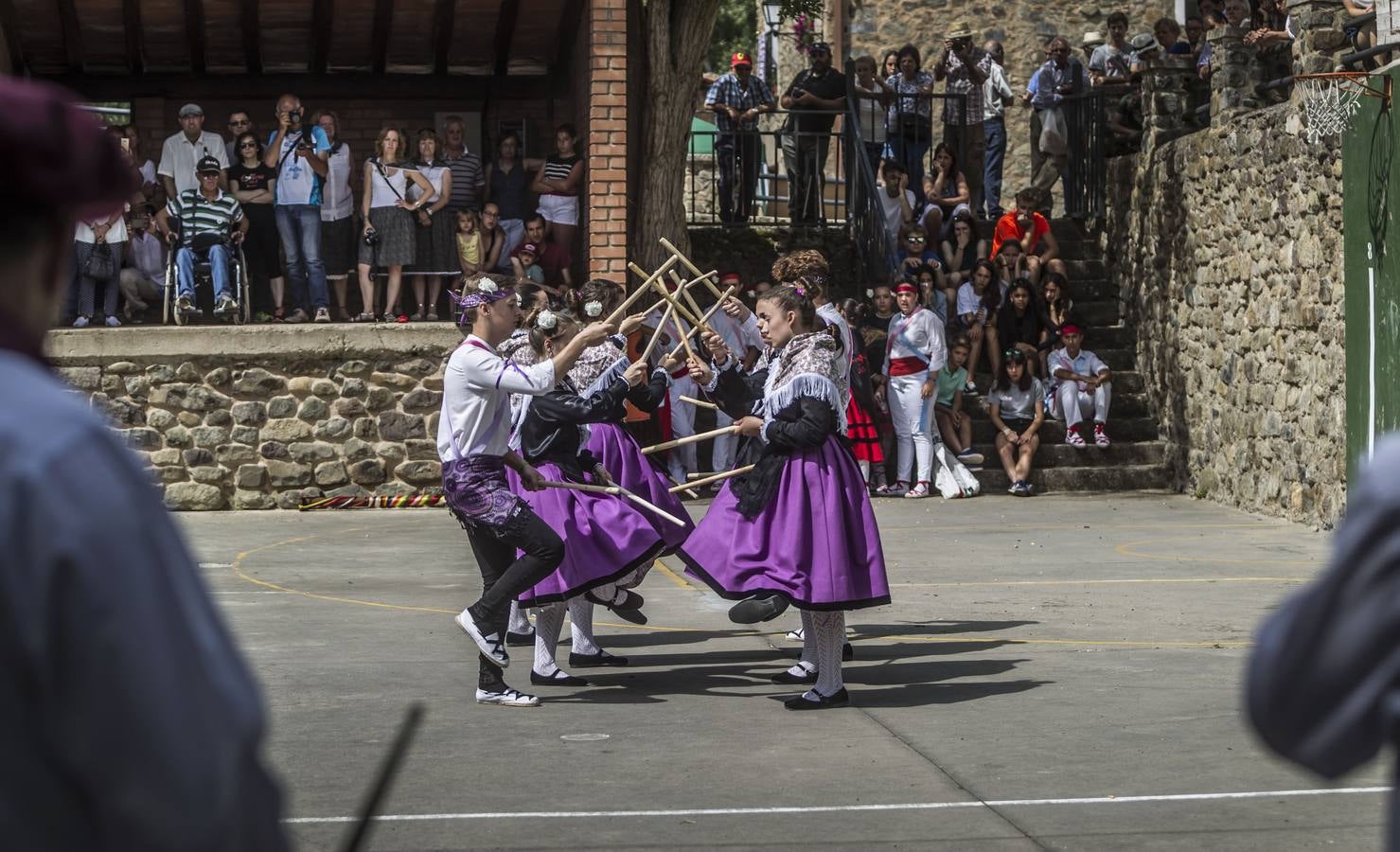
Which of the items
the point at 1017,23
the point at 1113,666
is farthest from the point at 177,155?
the point at 1017,23

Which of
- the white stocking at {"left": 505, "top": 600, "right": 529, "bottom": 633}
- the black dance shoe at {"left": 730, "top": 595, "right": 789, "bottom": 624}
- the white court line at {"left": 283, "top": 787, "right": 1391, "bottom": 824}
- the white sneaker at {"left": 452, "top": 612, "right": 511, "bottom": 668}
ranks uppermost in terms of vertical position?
the black dance shoe at {"left": 730, "top": 595, "right": 789, "bottom": 624}

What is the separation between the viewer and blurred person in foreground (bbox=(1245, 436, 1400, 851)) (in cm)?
190

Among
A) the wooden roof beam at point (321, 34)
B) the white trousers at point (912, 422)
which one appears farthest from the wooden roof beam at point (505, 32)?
the white trousers at point (912, 422)

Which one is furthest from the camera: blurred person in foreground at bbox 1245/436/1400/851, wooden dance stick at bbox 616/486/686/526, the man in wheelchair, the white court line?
the man in wheelchair

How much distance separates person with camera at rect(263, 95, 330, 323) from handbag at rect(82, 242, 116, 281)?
150cm

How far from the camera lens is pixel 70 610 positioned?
159cm

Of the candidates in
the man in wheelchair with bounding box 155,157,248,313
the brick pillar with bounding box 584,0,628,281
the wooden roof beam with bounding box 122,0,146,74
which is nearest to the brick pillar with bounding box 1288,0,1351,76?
the brick pillar with bounding box 584,0,628,281

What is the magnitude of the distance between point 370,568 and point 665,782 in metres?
6.27

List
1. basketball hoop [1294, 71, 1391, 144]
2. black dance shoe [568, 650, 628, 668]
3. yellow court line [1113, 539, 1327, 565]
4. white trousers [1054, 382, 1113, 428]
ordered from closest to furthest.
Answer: black dance shoe [568, 650, 628, 668]
yellow court line [1113, 539, 1327, 565]
basketball hoop [1294, 71, 1391, 144]
white trousers [1054, 382, 1113, 428]

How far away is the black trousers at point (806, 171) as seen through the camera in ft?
62.9

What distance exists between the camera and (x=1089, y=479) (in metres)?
17.0

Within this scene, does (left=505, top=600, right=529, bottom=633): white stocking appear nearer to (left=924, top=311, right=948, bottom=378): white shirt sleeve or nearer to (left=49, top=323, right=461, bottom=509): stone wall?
(left=49, top=323, right=461, bottom=509): stone wall

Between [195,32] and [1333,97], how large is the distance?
1062cm

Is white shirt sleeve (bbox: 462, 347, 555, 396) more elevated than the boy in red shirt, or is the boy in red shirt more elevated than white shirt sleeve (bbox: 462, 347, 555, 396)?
the boy in red shirt
